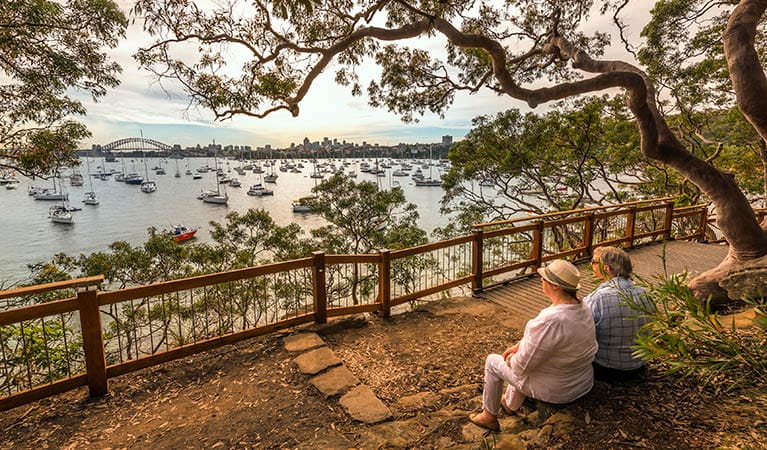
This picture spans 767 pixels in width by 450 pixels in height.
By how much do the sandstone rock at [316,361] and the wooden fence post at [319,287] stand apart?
0.63 m

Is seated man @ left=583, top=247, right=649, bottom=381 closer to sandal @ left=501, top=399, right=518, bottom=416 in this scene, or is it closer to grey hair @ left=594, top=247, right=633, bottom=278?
grey hair @ left=594, top=247, right=633, bottom=278

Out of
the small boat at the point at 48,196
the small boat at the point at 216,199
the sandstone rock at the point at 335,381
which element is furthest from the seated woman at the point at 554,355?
the small boat at the point at 48,196

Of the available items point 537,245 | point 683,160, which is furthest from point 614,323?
point 683,160

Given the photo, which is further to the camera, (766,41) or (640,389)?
(766,41)

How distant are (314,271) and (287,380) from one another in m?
1.36

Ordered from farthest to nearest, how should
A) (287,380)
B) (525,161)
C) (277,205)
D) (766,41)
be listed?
1. (277,205)
2. (525,161)
3. (766,41)
4. (287,380)

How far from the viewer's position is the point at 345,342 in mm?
4273

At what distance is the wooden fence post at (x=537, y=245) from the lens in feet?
21.0

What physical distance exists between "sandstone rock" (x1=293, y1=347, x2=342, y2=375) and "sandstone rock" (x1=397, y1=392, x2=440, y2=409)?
0.86 metres

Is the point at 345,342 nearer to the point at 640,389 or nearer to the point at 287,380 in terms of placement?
the point at 287,380

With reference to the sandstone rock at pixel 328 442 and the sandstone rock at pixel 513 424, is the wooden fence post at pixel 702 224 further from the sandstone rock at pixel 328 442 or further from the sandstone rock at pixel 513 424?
the sandstone rock at pixel 328 442

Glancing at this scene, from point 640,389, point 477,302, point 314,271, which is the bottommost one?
point 477,302

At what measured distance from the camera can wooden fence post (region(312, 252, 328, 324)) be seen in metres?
4.37

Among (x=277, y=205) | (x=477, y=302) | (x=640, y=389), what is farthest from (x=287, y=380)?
(x=277, y=205)
